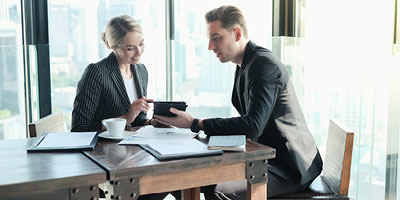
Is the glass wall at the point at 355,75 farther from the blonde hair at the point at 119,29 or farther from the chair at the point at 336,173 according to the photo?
the blonde hair at the point at 119,29

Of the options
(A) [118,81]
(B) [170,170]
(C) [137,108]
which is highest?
(A) [118,81]

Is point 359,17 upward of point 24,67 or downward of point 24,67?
upward

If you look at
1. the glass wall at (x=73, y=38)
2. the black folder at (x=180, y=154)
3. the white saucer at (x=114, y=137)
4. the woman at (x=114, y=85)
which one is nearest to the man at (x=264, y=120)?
the white saucer at (x=114, y=137)

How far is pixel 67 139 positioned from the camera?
5.51ft

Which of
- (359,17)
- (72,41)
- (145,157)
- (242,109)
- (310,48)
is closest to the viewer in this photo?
(145,157)

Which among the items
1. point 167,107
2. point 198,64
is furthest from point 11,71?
point 167,107

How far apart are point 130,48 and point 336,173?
1157 millimetres

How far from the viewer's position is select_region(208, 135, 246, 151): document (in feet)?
5.00

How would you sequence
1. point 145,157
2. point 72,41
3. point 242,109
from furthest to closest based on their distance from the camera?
point 72,41 → point 242,109 → point 145,157

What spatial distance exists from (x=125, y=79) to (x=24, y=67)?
0.80 meters

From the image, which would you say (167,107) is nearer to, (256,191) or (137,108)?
(137,108)

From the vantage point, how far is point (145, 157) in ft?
4.75

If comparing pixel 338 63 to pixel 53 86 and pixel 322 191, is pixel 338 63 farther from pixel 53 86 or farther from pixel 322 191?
pixel 53 86

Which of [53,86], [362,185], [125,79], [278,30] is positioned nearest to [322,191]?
[362,185]
